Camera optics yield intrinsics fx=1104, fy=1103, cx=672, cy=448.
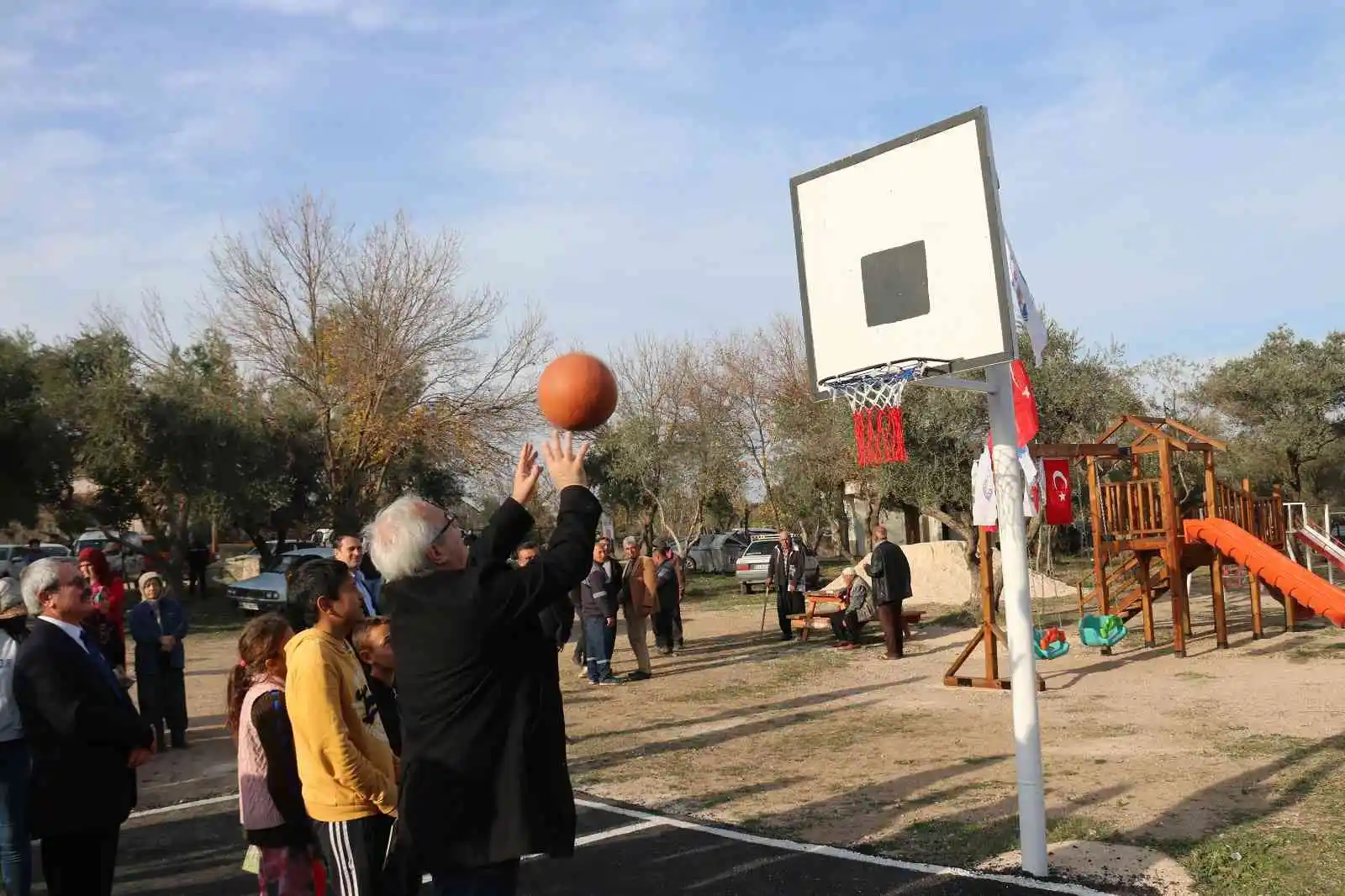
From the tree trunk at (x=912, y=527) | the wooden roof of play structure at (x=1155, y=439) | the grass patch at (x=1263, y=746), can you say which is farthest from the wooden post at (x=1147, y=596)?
the tree trunk at (x=912, y=527)

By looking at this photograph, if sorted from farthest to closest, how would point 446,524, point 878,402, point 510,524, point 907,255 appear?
1. point 878,402
2. point 907,255
3. point 446,524
4. point 510,524

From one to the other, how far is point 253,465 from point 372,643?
25.2 metres

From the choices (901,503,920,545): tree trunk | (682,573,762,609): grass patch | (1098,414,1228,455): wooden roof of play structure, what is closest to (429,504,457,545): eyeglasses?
(1098,414,1228,455): wooden roof of play structure

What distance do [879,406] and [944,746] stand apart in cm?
362

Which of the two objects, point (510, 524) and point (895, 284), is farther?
point (895, 284)

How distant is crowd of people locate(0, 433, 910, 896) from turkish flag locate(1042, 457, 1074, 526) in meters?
9.95

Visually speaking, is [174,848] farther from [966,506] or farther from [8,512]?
[8,512]

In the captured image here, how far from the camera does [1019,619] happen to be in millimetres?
5707

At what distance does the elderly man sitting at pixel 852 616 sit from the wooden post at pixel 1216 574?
4622 mm

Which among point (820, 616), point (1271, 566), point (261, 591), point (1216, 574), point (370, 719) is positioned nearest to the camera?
point (370, 719)

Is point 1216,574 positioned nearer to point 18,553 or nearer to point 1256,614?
point 1256,614

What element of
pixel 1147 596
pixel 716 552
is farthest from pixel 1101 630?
pixel 716 552

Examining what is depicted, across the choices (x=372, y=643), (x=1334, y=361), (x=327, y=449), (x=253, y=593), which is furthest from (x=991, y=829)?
(x=1334, y=361)

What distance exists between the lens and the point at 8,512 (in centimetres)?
2531
